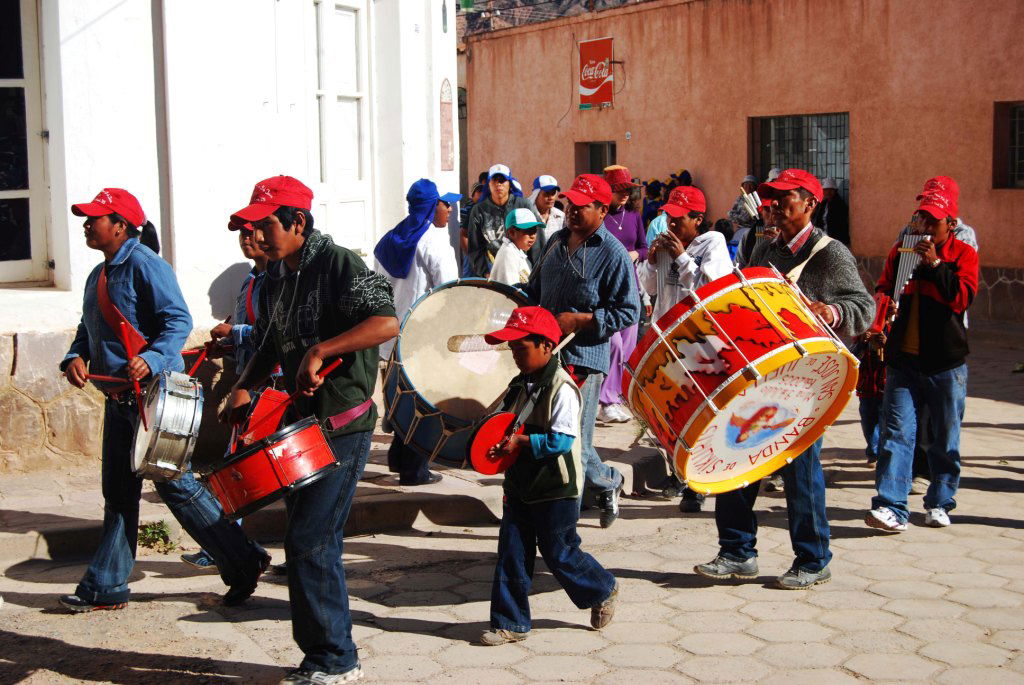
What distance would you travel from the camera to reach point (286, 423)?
4871 millimetres

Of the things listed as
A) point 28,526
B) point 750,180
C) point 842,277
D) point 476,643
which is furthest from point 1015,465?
point 750,180

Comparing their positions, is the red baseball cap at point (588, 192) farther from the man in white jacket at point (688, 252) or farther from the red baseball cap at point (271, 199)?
the red baseball cap at point (271, 199)

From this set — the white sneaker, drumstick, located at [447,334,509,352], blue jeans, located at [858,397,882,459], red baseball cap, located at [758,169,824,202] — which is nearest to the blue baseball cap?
the white sneaker

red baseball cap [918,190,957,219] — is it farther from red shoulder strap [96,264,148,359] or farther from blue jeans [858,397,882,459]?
red shoulder strap [96,264,148,359]

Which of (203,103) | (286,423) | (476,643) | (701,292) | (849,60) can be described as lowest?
(476,643)

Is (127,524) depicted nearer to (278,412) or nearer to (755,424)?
(278,412)

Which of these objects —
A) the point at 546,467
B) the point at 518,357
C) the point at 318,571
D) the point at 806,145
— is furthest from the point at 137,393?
the point at 806,145

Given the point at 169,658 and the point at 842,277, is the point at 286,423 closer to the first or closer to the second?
the point at 169,658

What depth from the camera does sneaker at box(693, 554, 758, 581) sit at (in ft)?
19.6

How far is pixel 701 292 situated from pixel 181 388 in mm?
2090

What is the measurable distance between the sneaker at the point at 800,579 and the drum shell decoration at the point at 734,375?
23.5 inches

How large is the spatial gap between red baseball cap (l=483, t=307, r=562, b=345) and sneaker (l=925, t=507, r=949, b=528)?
9.47ft

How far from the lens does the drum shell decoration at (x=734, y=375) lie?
511 cm

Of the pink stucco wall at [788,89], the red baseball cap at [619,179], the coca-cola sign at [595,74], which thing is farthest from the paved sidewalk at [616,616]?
the coca-cola sign at [595,74]
